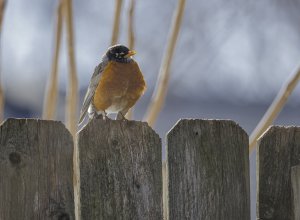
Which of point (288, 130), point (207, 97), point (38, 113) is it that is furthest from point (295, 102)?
point (288, 130)

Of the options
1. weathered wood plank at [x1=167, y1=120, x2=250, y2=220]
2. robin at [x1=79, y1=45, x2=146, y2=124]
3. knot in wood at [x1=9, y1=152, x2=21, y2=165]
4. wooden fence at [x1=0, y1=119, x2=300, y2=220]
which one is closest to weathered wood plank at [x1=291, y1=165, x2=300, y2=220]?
wooden fence at [x1=0, y1=119, x2=300, y2=220]

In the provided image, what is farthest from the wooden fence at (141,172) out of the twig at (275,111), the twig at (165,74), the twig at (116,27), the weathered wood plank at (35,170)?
the twig at (116,27)

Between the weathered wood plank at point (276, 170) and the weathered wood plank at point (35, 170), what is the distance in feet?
2.34

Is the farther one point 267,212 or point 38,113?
point 38,113

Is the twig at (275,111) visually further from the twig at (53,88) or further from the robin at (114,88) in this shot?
the twig at (53,88)

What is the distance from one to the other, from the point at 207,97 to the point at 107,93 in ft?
15.2

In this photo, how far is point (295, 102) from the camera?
8.70 meters

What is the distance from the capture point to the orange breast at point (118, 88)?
4.31m

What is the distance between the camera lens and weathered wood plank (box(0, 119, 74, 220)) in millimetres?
2523

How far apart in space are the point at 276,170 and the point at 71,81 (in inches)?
66.3

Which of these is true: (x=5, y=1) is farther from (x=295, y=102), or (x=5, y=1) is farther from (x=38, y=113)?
(x=295, y=102)

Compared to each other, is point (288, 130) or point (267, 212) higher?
point (288, 130)

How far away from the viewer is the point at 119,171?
2.67 metres

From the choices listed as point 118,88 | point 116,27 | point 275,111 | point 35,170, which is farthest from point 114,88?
point 35,170
